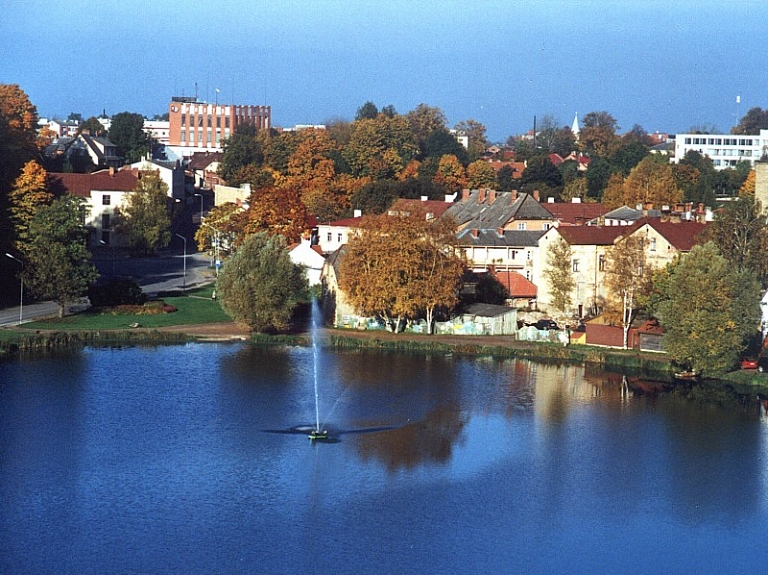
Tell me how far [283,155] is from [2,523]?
173 ft

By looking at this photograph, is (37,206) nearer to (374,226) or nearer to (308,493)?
(374,226)

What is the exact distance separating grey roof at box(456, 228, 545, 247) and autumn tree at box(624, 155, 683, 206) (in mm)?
12368

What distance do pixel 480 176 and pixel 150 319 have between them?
3316 cm

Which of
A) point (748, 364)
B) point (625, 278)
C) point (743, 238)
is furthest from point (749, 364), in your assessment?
point (743, 238)

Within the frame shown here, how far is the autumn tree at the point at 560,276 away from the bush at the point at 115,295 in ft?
44.3

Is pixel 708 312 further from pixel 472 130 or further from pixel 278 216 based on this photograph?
pixel 472 130

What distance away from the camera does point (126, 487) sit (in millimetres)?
22297

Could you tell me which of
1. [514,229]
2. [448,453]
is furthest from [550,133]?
[448,453]

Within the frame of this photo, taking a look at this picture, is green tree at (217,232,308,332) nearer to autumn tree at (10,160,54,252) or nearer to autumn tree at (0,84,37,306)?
autumn tree at (10,160,54,252)

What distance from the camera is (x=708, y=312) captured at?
3331cm

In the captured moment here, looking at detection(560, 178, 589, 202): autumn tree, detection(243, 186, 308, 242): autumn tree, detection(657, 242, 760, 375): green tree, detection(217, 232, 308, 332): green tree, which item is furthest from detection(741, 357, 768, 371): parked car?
detection(560, 178, 589, 202): autumn tree

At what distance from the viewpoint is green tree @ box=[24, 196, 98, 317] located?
3866cm

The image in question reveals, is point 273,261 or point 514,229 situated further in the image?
→ point 514,229

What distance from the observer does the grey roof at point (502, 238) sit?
4481cm
